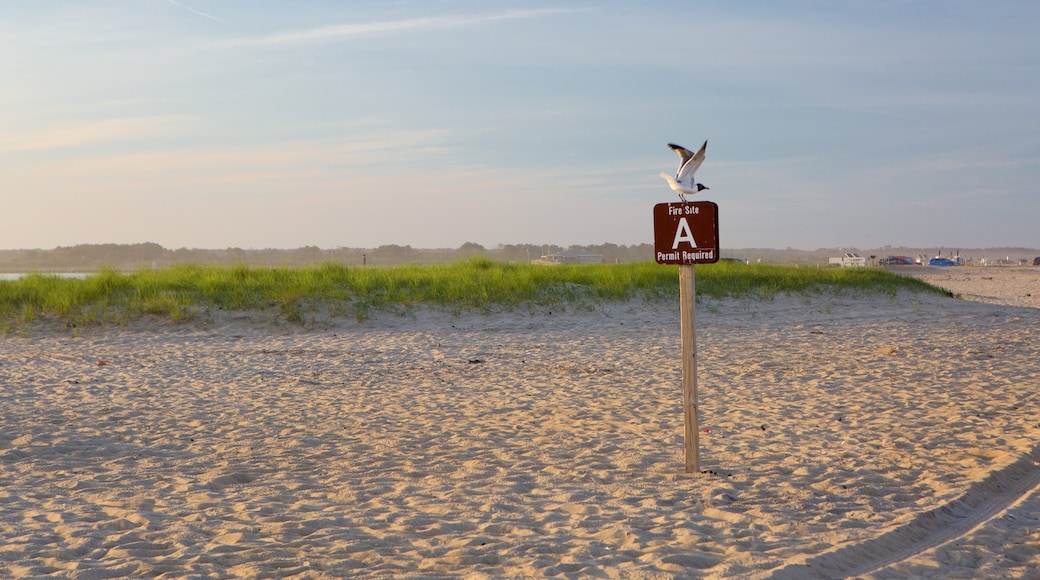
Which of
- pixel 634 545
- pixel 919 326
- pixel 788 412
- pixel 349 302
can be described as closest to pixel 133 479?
pixel 634 545

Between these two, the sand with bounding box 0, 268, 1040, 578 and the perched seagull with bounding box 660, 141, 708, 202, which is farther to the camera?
the perched seagull with bounding box 660, 141, 708, 202

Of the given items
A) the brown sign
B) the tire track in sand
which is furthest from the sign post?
the tire track in sand

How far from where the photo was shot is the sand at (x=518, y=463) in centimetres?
477

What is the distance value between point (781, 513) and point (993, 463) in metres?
2.28

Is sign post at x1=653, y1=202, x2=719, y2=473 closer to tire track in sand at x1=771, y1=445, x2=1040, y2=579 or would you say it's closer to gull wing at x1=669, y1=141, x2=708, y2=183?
gull wing at x1=669, y1=141, x2=708, y2=183

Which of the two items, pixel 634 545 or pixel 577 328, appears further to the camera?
pixel 577 328

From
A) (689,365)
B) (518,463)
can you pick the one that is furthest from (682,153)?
(518,463)

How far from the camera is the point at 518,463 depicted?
275 inches

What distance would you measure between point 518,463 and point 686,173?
2602 millimetres

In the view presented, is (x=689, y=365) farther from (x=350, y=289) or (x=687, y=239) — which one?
(x=350, y=289)

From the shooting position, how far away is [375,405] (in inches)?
384

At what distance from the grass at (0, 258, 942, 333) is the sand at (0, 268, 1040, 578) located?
398cm

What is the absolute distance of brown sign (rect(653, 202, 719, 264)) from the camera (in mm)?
5836

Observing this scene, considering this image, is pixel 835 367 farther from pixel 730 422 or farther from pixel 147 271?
pixel 147 271
